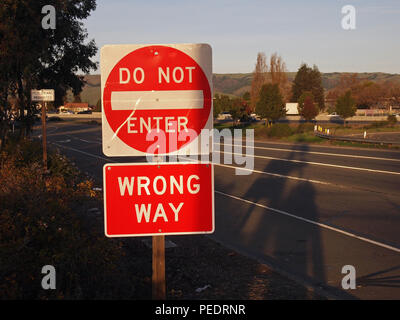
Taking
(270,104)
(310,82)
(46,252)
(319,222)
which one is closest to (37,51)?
(319,222)

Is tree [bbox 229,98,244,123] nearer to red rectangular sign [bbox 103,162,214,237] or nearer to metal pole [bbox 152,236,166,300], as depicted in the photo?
metal pole [bbox 152,236,166,300]

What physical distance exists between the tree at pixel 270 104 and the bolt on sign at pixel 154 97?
163 feet

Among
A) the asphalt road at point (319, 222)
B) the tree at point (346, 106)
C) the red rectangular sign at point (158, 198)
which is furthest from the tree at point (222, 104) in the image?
the red rectangular sign at point (158, 198)

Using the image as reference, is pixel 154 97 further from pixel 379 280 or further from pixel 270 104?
pixel 270 104

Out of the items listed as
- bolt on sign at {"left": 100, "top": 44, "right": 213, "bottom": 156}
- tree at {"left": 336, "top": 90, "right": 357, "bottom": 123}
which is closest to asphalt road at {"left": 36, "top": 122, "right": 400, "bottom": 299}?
bolt on sign at {"left": 100, "top": 44, "right": 213, "bottom": 156}

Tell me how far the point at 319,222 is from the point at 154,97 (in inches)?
285

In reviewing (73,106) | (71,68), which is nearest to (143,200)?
(71,68)

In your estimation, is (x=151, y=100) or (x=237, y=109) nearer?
(x=151, y=100)

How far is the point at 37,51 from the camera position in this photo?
14500mm

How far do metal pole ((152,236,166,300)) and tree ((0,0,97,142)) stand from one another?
1072 centimetres

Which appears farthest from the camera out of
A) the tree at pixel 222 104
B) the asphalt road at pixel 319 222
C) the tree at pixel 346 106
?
the tree at pixel 222 104

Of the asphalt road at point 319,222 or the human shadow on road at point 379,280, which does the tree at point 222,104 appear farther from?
the human shadow on road at point 379,280

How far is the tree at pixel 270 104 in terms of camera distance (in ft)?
173

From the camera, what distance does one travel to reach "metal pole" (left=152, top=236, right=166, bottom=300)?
364cm
